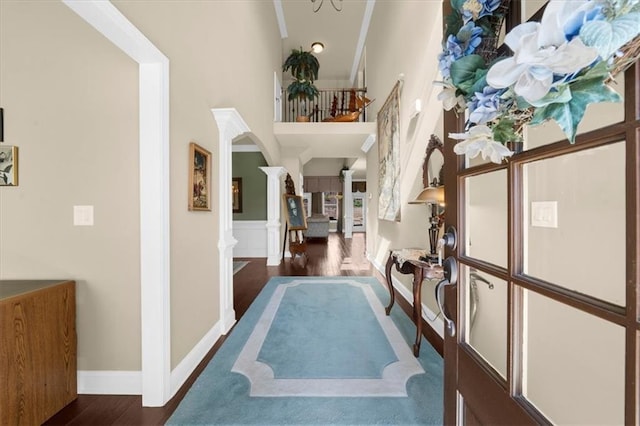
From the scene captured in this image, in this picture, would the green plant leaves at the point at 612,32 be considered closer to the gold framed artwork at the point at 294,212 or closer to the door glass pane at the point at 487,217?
the door glass pane at the point at 487,217

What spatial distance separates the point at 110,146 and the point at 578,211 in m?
2.33

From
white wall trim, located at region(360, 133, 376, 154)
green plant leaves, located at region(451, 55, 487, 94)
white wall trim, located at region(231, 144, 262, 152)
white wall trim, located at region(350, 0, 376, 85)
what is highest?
white wall trim, located at region(350, 0, 376, 85)

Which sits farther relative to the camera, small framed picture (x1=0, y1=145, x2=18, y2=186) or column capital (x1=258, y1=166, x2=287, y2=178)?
column capital (x1=258, y1=166, x2=287, y2=178)

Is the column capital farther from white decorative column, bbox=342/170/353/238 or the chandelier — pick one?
white decorative column, bbox=342/170/353/238

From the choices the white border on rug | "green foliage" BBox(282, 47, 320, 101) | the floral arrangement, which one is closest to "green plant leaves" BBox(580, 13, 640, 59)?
the floral arrangement

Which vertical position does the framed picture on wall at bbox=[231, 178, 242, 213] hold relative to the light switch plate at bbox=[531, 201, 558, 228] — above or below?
above

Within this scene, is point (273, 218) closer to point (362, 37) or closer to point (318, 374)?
point (318, 374)

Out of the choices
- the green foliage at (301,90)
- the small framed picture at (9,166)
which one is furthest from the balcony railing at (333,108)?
the small framed picture at (9,166)

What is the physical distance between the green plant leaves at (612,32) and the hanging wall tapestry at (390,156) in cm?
320

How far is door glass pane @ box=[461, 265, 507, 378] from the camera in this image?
28.2 inches

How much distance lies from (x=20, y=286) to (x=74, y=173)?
2.44 feet

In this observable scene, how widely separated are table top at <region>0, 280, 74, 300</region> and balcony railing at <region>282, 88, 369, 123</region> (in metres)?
4.69

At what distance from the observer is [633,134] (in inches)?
16.1

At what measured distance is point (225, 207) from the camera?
8.70ft
